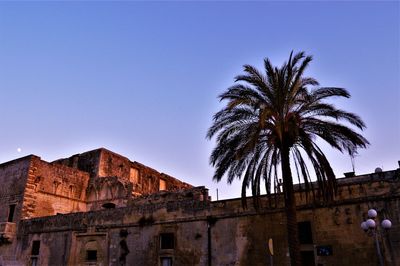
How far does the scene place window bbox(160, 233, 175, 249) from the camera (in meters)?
22.2

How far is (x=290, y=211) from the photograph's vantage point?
13922 mm

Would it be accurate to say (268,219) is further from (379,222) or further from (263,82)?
(263,82)

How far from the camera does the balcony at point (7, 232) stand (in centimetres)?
2912

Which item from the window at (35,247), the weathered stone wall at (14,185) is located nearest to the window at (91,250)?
the window at (35,247)

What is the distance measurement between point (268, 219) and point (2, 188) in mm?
24054

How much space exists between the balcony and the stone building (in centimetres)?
7

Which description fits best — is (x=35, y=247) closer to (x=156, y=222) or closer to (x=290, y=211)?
(x=156, y=222)

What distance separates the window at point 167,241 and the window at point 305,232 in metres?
7.79

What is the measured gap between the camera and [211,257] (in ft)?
66.6

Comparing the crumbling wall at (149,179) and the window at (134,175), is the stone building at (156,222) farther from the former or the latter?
the crumbling wall at (149,179)

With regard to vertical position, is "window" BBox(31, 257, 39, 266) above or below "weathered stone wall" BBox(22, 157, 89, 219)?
below

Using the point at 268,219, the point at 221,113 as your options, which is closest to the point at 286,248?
the point at 268,219

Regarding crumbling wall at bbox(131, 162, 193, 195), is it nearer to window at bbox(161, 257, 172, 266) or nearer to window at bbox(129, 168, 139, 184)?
window at bbox(129, 168, 139, 184)

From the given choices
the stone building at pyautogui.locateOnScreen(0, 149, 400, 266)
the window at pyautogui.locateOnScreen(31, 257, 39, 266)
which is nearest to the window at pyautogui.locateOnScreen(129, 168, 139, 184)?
the stone building at pyautogui.locateOnScreen(0, 149, 400, 266)
